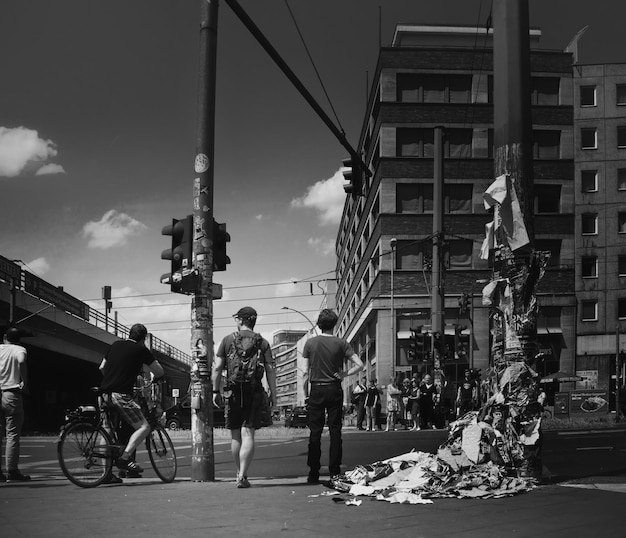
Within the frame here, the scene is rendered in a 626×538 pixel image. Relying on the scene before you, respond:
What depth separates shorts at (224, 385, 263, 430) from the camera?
7.90 metres

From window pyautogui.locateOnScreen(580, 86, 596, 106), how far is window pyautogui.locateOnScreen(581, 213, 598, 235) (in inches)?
289

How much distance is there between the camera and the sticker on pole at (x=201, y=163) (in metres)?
8.84

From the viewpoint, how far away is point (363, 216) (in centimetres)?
5822

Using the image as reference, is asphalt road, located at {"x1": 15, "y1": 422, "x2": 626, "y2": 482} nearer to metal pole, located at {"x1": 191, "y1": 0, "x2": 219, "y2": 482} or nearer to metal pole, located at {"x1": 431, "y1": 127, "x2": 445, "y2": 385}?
metal pole, located at {"x1": 191, "y1": 0, "x2": 219, "y2": 482}

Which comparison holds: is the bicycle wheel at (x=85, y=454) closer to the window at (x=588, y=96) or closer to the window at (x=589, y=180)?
the window at (x=589, y=180)

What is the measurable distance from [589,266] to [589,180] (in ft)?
18.4

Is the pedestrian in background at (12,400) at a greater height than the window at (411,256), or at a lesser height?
lesser

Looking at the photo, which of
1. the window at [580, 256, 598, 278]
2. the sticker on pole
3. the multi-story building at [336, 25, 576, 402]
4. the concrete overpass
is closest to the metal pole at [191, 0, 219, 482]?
the sticker on pole

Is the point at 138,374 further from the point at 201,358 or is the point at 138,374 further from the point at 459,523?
the point at 459,523

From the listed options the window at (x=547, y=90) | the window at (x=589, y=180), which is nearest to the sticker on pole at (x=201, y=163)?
the window at (x=547, y=90)

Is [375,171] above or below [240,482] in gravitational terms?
above

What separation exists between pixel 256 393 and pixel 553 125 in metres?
44.9

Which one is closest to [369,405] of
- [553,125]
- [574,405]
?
[574,405]

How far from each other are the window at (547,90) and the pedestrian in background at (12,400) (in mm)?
45180
